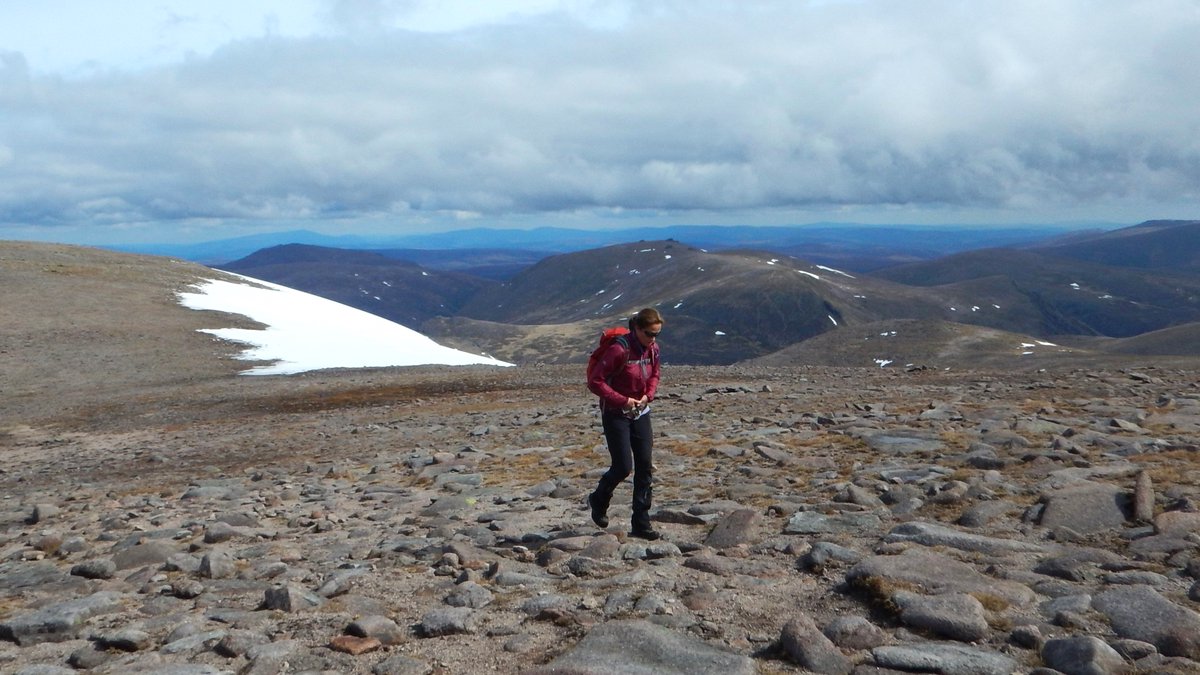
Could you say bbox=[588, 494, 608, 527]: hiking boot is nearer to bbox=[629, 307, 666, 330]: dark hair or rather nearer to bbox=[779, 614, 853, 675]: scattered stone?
bbox=[629, 307, 666, 330]: dark hair

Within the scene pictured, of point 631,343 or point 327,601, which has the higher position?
point 631,343

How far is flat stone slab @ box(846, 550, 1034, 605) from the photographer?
346 inches

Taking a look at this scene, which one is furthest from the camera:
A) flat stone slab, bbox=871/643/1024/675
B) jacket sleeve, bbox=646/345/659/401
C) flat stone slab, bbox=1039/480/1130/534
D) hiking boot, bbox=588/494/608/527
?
hiking boot, bbox=588/494/608/527

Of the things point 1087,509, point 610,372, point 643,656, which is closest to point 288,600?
point 643,656

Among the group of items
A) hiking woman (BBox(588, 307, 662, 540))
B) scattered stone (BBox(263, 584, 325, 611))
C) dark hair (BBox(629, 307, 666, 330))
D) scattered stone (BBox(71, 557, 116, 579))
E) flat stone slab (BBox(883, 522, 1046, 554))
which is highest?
dark hair (BBox(629, 307, 666, 330))

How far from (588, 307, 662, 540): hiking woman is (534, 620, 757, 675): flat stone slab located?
367 cm

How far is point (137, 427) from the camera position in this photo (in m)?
29.5

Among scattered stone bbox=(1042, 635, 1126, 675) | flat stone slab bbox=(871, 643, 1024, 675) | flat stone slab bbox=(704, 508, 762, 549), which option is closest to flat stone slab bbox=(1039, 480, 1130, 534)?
flat stone slab bbox=(704, 508, 762, 549)

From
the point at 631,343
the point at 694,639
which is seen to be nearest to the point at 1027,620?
the point at 694,639

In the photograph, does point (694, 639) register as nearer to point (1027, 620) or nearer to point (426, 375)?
point (1027, 620)

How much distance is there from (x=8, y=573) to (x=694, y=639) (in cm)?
900

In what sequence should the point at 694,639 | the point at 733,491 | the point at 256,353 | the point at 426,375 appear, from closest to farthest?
1. the point at 694,639
2. the point at 733,491
3. the point at 426,375
4. the point at 256,353

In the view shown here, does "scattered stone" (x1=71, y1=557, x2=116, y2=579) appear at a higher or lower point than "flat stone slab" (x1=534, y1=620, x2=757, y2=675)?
lower

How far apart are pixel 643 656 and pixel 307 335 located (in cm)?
5265
